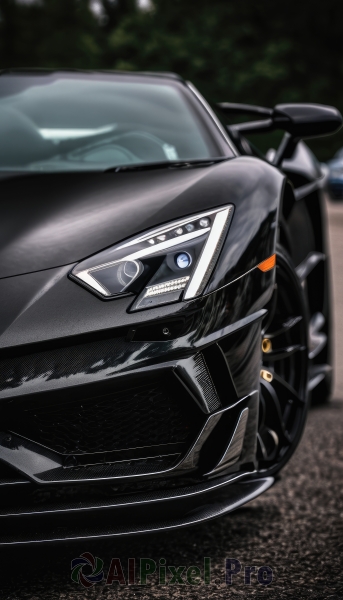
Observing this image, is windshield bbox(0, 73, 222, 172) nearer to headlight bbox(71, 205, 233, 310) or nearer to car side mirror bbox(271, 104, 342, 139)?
car side mirror bbox(271, 104, 342, 139)

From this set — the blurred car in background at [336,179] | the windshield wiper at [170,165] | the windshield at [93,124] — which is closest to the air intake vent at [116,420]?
the windshield wiper at [170,165]

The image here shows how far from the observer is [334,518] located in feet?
8.34

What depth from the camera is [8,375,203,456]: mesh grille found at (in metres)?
1.79

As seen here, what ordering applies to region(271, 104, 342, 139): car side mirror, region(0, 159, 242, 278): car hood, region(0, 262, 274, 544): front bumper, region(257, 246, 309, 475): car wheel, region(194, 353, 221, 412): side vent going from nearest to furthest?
region(0, 262, 274, 544): front bumper
region(194, 353, 221, 412): side vent
region(0, 159, 242, 278): car hood
region(257, 246, 309, 475): car wheel
region(271, 104, 342, 139): car side mirror

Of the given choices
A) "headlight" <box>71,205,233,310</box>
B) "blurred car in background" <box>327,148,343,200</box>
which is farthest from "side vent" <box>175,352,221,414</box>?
"blurred car in background" <box>327,148,343,200</box>

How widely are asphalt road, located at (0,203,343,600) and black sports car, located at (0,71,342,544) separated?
0.21 m

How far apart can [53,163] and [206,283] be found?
1087 mm

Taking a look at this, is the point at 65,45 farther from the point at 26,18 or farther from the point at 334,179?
the point at 334,179

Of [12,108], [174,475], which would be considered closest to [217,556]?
[174,475]

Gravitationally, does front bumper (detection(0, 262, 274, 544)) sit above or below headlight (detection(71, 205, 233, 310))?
below

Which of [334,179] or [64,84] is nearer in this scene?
[64,84]

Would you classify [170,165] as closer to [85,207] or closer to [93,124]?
[85,207]

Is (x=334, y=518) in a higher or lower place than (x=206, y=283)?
lower

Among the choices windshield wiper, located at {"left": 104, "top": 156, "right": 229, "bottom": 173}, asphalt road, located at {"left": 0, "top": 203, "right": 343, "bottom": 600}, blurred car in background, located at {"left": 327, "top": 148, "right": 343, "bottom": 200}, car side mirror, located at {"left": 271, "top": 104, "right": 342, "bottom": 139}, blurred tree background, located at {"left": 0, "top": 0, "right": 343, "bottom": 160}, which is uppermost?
blurred tree background, located at {"left": 0, "top": 0, "right": 343, "bottom": 160}
